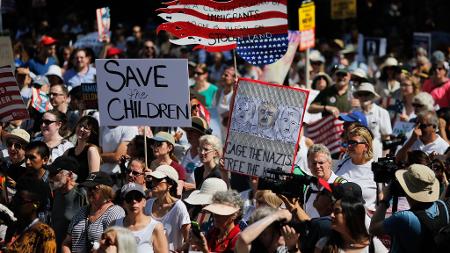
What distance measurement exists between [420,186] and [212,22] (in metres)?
3.40

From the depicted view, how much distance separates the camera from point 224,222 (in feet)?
28.2

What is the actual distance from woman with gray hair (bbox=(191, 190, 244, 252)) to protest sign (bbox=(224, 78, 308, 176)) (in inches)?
43.3

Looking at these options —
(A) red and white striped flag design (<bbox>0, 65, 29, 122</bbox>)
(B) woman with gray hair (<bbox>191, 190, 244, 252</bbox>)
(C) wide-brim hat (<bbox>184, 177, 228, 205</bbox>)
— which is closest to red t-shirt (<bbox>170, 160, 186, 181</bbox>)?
(C) wide-brim hat (<bbox>184, 177, 228, 205</bbox>)

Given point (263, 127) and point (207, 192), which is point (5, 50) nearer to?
point (263, 127)

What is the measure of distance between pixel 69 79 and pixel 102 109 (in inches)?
259

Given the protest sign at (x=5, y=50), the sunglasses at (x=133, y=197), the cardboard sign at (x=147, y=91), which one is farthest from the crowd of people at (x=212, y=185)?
the protest sign at (x=5, y=50)

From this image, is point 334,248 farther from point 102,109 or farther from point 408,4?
point 408,4

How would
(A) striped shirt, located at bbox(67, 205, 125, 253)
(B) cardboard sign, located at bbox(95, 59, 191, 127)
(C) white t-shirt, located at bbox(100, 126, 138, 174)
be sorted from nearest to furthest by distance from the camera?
(A) striped shirt, located at bbox(67, 205, 125, 253) → (B) cardboard sign, located at bbox(95, 59, 191, 127) → (C) white t-shirt, located at bbox(100, 126, 138, 174)

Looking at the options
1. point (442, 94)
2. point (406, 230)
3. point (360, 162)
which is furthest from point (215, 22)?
point (442, 94)

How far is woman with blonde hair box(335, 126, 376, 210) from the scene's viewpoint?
10.5m

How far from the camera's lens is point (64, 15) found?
30.8 m

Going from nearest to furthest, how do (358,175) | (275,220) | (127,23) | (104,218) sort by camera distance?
(275,220) < (104,218) < (358,175) < (127,23)

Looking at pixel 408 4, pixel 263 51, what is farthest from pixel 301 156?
pixel 408 4

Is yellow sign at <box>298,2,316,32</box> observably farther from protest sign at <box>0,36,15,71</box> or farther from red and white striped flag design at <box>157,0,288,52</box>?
red and white striped flag design at <box>157,0,288,52</box>
